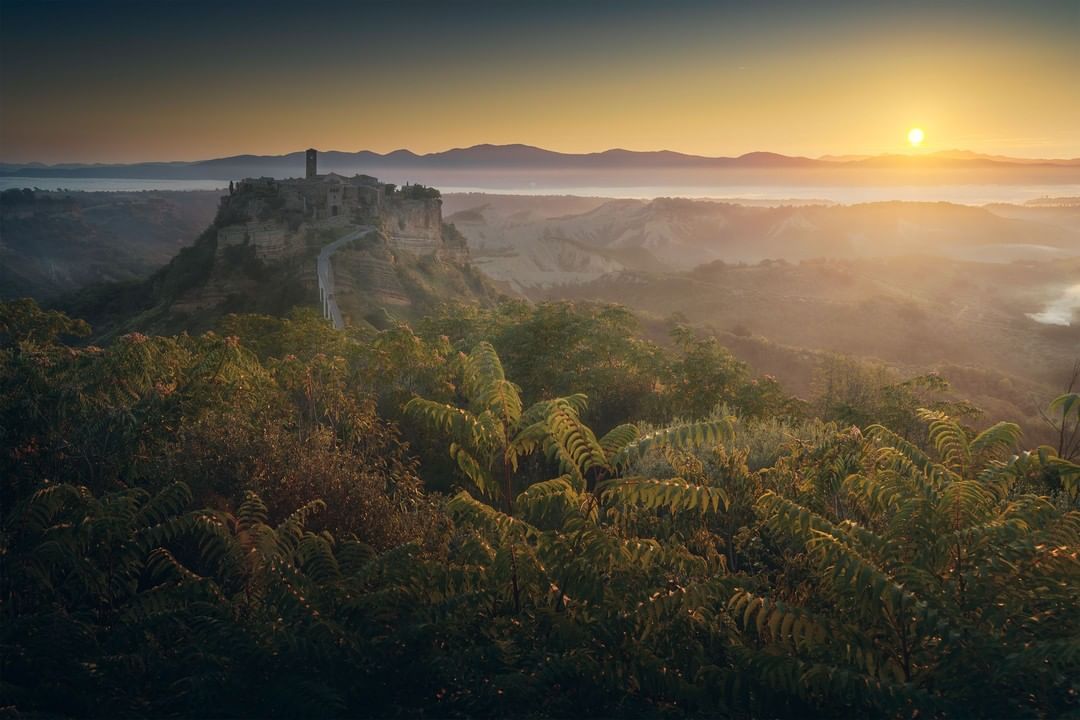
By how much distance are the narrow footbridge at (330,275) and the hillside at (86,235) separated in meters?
28.7

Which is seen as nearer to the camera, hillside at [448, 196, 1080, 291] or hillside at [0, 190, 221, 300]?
hillside at [0, 190, 221, 300]

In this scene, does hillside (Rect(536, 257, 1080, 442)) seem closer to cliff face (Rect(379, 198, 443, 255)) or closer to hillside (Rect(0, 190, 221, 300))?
cliff face (Rect(379, 198, 443, 255))

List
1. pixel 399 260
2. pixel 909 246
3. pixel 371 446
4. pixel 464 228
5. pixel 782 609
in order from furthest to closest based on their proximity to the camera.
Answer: pixel 464 228 < pixel 909 246 < pixel 399 260 < pixel 371 446 < pixel 782 609

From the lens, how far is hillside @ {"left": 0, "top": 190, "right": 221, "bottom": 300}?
294ft

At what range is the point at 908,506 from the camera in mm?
5738

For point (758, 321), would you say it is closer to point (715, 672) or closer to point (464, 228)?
point (715, 672)

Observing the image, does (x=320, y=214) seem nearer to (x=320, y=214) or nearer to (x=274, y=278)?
(x=320, y=214)

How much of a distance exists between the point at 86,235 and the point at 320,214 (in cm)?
8702

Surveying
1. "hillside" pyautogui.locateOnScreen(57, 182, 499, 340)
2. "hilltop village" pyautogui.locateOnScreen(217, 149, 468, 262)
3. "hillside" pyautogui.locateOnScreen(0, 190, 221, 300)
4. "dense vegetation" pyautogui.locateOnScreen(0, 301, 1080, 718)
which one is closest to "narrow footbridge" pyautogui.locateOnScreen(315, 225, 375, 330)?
"hillside" pyautogui.locateOnScreen(57, 182, 499, 340)

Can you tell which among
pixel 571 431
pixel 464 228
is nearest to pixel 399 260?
pixel 571 431

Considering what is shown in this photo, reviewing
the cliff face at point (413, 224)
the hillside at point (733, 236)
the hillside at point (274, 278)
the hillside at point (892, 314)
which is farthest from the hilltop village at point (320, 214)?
the hillside at point (733, 236)

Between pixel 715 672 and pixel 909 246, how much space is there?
176 m

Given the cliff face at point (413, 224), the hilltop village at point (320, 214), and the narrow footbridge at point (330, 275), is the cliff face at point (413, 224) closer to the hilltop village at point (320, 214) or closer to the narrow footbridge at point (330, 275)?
the hilltop village at point (320, 214)

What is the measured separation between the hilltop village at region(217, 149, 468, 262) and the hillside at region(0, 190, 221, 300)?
19.5 meters
